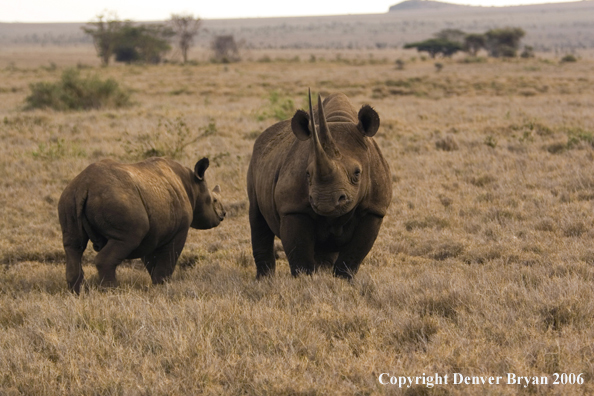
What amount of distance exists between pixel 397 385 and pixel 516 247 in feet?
12.8

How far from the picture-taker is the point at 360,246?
5359mm

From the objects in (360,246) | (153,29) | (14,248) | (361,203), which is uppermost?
(153,29)

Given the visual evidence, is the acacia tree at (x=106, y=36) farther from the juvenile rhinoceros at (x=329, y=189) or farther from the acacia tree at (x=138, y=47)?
the juvenile rhinoceros at (x=329, y=189)

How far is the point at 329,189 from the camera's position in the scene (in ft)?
14.5

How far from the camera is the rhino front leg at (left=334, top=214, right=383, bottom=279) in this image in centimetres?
530

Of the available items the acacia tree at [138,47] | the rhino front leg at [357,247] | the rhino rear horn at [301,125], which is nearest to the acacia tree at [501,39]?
the acacia tree at [138,47]

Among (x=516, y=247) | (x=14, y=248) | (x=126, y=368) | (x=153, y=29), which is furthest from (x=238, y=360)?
(x=153, y=29)

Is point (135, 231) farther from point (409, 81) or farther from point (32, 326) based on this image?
point (409, 81)

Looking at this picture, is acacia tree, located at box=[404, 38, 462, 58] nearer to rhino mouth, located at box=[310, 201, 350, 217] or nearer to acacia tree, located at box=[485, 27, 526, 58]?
acacia tree, located at box=[485, 27, 526, 58]

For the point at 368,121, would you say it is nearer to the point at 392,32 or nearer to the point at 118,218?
the point at 118,218

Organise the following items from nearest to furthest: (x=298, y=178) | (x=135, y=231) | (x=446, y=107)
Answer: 1. (x=298, y=178)
2. (x=135, y=231)
3. (x=446, y=107)

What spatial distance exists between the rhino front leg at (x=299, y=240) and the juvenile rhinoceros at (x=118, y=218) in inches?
52.5

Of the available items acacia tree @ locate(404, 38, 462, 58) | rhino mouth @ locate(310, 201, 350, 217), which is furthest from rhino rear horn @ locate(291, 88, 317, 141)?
acacia tree @ locate(404, 38, 462, 58)

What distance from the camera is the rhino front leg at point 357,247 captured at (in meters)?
5.30
